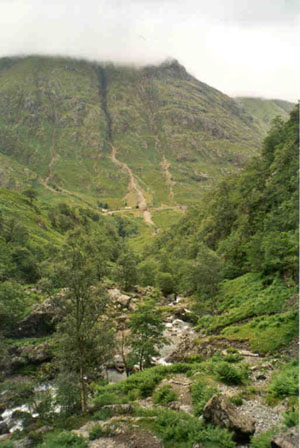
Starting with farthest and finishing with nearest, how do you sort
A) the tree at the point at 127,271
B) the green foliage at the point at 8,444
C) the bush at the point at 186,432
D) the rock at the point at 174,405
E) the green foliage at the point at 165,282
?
the green foliage at the point at 165,282 → the tree at the point at 127,271 → the green foliage at the point at 8,444 → the rock at the point at 174,405 → the bush at the point at 186,432

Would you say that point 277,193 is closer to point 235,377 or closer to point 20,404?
point 235,377

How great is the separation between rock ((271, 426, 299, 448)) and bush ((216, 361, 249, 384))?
12.4 m

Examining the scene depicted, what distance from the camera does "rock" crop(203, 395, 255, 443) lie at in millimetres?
17250

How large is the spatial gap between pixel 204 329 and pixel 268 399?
29.7 m

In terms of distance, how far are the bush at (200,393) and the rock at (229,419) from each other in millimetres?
2513

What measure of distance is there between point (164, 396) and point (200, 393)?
11.8 feet

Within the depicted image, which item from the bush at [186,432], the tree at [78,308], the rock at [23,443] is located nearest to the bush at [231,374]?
the bush at [186,432]

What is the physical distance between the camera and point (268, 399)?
69.5ft

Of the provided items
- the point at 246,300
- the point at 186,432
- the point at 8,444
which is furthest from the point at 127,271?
the point at 186,432

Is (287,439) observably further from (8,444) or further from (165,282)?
(165,282)

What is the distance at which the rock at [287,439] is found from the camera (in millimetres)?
12953

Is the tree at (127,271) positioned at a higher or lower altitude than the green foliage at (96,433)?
lower

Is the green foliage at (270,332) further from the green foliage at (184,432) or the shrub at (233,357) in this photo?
the green foliage at (184,432)

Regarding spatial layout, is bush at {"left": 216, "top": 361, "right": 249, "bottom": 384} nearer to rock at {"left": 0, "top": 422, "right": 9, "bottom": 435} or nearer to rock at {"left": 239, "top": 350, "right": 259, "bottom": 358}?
rock at {"left": 239, "top": 350, "right": 259, "bottom": 358}
